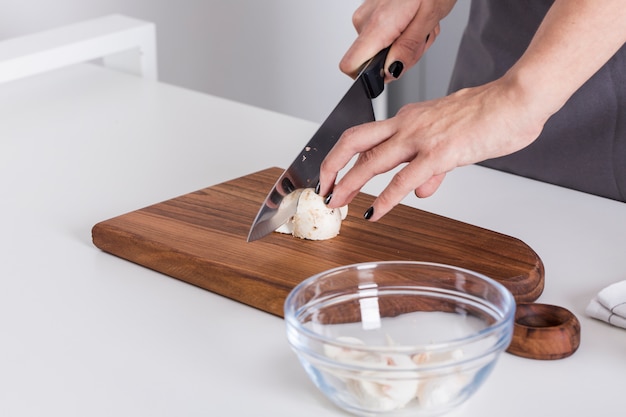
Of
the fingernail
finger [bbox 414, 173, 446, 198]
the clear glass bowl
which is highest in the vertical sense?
the fingernail

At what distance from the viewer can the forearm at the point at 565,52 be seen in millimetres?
913

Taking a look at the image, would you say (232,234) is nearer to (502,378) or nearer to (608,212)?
(502,378)

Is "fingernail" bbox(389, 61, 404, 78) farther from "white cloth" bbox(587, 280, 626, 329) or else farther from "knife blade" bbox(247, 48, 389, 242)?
"white cloth" bbox(587, 280, 626, 329)

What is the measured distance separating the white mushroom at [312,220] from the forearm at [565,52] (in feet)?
0.84

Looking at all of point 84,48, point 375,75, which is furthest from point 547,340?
point 84,48

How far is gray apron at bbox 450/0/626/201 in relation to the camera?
144 centimetres

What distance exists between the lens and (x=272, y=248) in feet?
3.44

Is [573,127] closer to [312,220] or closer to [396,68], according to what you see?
→ [396,68]

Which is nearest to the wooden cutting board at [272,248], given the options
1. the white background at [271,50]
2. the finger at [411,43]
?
the finger at [411,43]

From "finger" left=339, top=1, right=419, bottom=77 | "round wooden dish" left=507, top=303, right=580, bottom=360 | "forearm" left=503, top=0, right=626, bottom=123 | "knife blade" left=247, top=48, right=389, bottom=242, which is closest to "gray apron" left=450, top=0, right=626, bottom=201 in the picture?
"finger" left=339, top=1, right=419, bottom=77

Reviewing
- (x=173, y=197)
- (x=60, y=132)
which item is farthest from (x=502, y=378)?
(x=60, y=132)

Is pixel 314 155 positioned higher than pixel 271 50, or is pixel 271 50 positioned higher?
pixel 314 155

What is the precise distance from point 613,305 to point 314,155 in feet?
1.26

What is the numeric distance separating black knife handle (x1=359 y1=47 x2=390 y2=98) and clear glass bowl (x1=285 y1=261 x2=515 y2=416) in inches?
13.6
